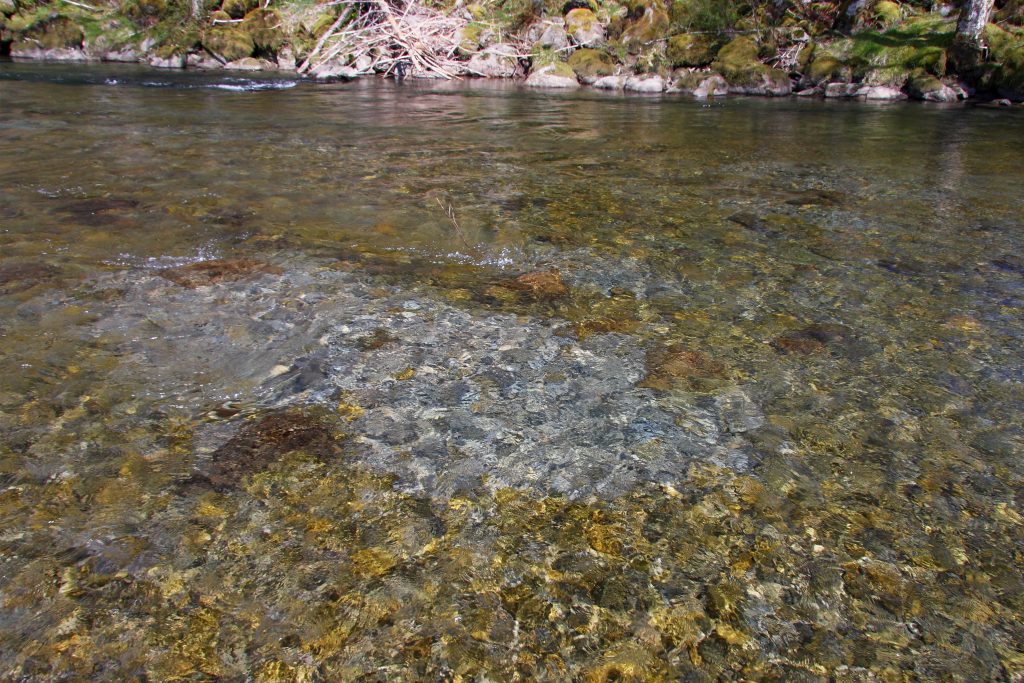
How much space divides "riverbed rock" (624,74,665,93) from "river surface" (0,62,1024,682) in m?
11.0

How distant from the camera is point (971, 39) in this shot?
13055mm

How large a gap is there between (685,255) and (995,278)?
1561 millimetres

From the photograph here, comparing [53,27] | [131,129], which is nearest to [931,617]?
[131,129]

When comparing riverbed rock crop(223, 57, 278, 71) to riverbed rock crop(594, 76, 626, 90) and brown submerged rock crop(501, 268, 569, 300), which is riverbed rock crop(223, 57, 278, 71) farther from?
brown submerged rock crop(501, 268, 569, 300)

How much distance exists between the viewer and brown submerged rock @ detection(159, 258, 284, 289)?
10.6ft

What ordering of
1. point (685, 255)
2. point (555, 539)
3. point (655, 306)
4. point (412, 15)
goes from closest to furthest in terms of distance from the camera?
point (555, 539) → point (655, 306) → point (685, 255) → point (412, 15)

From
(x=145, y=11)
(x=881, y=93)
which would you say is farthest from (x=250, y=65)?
(x=881, y=93)

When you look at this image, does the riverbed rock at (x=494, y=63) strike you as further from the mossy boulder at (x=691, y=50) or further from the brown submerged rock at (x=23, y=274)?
the brown submerged rock at (x=23, y=274)

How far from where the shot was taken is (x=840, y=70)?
1412 centimetres

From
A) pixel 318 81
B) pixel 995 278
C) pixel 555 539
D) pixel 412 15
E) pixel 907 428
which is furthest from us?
pixel 412 15

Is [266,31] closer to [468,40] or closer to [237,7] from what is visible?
[237,7]

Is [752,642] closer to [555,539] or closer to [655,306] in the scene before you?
[555,539]

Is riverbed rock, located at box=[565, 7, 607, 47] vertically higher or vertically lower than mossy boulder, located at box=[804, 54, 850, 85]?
higher

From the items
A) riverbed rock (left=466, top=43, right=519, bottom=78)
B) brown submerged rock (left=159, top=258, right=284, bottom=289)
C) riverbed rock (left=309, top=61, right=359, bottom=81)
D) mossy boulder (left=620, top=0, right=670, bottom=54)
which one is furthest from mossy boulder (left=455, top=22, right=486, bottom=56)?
brown submerged rock (left=159, top=258, right=284, bottom=289)
